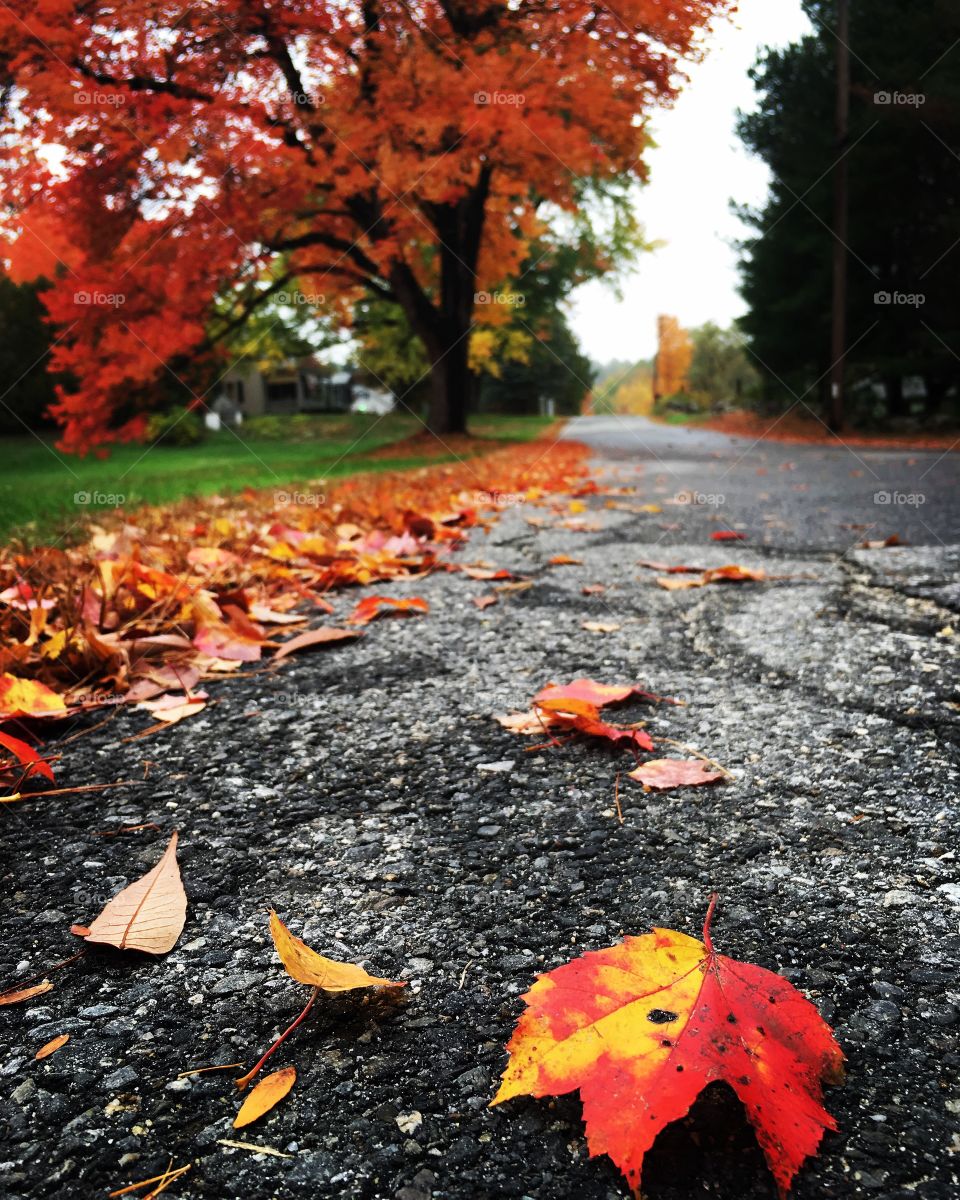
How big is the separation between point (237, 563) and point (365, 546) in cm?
60

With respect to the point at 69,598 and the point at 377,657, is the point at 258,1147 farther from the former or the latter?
the point at 69,598

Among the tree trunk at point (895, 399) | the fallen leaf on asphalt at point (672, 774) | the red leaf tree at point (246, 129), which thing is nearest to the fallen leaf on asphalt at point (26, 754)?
the fallen leaf on asphalt at point (672, 774)

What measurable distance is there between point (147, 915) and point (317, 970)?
23 centimetres

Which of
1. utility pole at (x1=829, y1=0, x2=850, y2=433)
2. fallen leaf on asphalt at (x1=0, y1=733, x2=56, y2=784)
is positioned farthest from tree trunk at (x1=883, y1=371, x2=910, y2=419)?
fallen leaf on asphalt at (x1=0, y1=733, x2=56, y2=784)

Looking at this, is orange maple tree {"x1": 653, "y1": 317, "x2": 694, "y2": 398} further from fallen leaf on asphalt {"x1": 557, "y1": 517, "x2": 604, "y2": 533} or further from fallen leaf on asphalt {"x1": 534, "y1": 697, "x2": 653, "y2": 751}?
fallen leaf on asphalt {"x1": 534, "y1": 697, "x2": 653, "y2": 751}

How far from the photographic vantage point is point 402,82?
27.9 feet

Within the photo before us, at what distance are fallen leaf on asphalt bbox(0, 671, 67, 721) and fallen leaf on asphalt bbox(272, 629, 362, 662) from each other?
48 centimetres

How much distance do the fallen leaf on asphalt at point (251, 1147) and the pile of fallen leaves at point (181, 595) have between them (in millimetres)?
601

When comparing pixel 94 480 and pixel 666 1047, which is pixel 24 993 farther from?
pixel 94 480

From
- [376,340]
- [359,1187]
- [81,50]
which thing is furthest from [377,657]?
[376,340]

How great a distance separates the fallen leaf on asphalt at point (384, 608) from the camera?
2.08 metres

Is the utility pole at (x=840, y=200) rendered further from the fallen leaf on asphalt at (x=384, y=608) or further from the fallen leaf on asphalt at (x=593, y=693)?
the fallen leaf on asphalt at (x=593, y=693)

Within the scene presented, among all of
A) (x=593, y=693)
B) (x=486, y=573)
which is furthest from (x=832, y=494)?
(x=593, y=693)

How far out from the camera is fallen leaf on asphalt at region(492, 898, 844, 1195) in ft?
1.77
